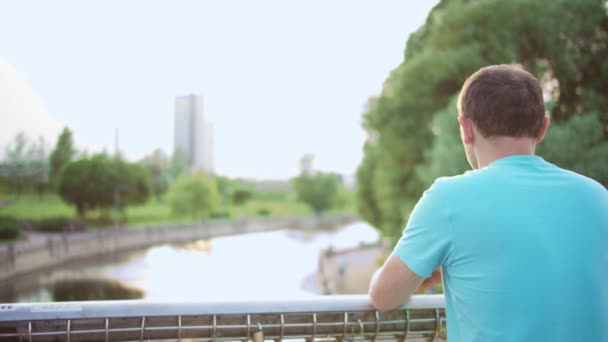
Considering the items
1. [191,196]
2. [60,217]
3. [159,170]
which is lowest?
[60,217]

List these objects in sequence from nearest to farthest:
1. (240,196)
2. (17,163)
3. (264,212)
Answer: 1. (17,163)
2. (264,212)
3. (240,196)

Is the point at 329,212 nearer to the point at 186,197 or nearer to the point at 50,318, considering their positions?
the point at 186,197

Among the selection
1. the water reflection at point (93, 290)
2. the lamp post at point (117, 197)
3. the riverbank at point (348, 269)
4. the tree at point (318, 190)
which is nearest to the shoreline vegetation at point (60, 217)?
the lamp post at point (117, 197)

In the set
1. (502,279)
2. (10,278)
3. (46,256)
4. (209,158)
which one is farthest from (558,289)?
(209,158)

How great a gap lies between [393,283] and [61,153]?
3248cm

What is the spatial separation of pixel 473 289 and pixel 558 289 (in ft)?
0.38

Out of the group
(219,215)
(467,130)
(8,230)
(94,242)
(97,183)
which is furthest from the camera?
(219,215)

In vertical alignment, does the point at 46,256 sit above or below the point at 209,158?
below

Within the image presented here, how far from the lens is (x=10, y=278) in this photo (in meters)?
19.0

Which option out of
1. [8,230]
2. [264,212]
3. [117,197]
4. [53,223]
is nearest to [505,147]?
[8,230]

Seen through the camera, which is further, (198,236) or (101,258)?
(198,236)

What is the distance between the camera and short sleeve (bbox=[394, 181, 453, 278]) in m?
0.71

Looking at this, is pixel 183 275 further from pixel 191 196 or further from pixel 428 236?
pixel 428 236

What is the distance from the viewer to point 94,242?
26.7 metres
